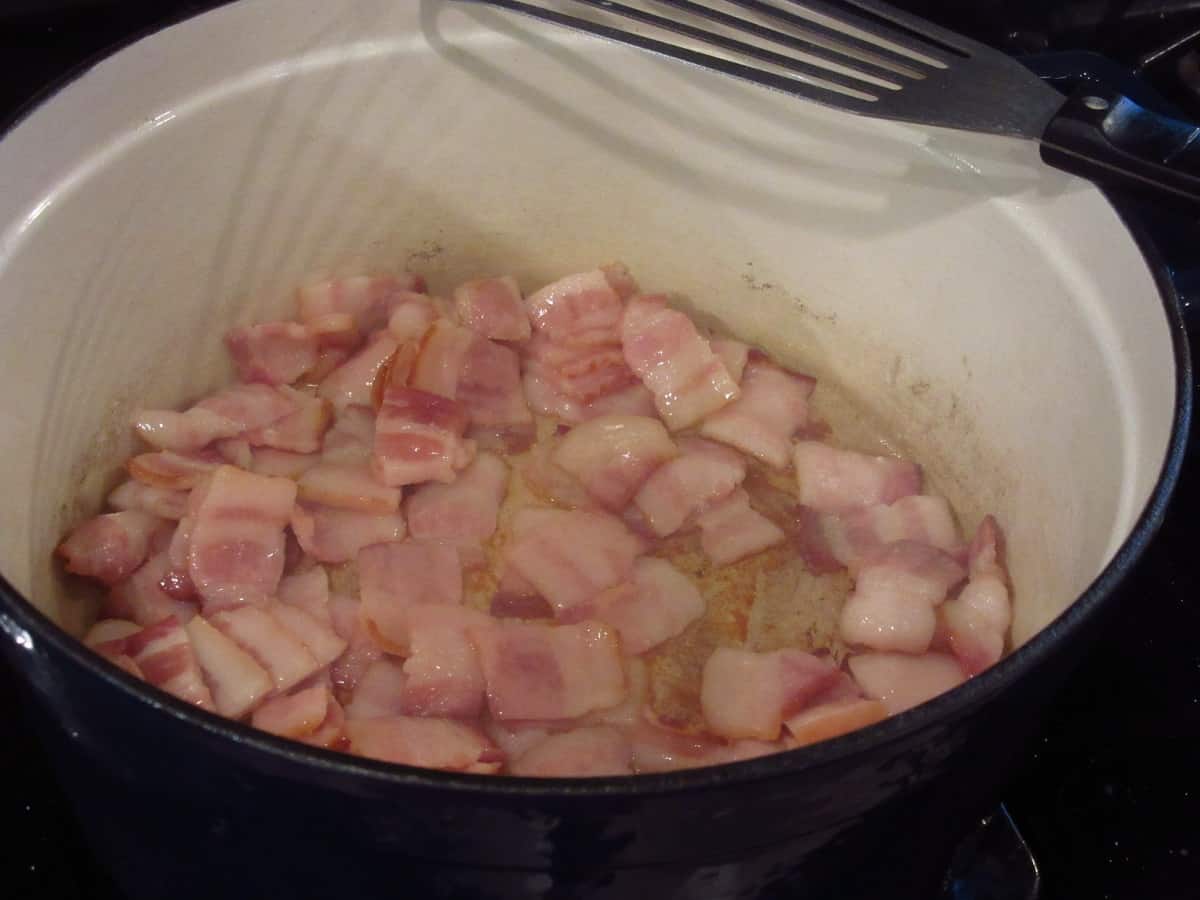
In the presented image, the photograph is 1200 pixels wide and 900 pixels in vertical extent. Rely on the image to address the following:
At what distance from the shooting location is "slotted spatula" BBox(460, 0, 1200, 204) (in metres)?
0.90

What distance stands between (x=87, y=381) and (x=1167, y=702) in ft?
3.47

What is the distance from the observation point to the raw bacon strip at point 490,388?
4.20 ft

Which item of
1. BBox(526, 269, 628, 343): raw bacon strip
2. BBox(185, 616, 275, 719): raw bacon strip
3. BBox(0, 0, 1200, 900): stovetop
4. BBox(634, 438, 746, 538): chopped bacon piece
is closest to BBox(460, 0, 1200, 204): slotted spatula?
BBox(0, 0, 1200, 900): stovetop

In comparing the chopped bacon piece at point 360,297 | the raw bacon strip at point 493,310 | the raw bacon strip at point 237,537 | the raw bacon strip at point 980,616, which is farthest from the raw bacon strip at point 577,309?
the raw bacon strip at point 980,616

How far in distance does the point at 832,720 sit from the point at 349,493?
511 mm

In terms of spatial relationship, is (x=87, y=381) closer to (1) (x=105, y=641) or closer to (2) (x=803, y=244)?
(1) (x=105, y=641)

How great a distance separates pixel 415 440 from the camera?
1.19 meters

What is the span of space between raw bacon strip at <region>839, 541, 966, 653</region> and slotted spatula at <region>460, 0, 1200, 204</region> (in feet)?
1.30

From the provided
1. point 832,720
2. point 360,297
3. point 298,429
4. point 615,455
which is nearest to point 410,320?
point 360,297

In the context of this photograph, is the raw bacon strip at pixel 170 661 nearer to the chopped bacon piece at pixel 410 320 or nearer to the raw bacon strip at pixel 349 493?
the raw bacon strip at pixel 349 493

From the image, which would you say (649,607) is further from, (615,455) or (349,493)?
(349,493)

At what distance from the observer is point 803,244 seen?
1283mm

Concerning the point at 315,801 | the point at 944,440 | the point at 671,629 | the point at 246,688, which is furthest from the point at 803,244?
the point at 315,801

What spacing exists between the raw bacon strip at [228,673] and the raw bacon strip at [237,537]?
3.1 inches
